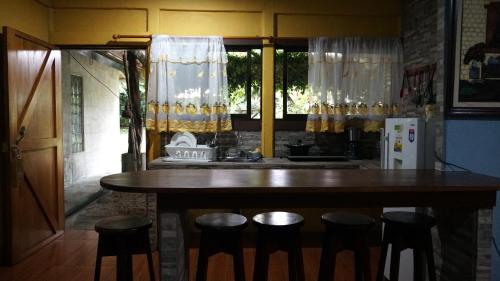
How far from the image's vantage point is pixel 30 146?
359 cm

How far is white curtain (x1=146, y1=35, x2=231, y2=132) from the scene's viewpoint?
407 cm

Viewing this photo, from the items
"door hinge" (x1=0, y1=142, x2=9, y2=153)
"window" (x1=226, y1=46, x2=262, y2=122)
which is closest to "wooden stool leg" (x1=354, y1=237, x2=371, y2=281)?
"window" (x1=226, y1=46, x2=262, y2=122)

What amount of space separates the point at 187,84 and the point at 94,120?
468 cm

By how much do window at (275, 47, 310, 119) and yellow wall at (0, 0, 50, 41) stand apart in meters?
2.46

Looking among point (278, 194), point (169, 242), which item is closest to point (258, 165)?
point (278, 194)

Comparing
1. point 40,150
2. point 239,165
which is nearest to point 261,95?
point 239,165

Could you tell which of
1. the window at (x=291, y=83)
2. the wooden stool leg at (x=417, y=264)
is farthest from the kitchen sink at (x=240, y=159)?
the wooden stool leg at (x=417, y=264)

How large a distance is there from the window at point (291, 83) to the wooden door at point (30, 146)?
2.38 metres

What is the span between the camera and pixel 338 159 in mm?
4172

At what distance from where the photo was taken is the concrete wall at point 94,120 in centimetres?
669

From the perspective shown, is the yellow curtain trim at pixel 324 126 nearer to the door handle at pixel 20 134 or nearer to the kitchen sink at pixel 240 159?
the kitchen sink at pixel 240 159

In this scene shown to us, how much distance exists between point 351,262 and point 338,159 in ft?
3.66

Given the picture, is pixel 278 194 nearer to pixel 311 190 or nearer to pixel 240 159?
pixel 311 190

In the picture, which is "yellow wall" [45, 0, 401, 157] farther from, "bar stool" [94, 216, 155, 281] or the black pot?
"bar stool" [94, 216, 155, 281]
